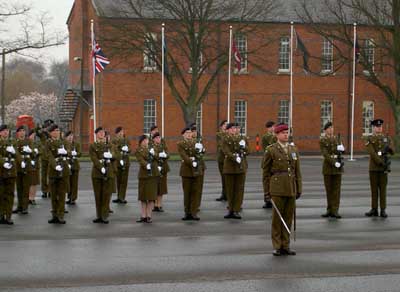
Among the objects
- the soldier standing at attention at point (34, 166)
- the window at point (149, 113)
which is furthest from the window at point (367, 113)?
the soldier standing at attention at point (34, 166)

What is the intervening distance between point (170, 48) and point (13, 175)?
30.7m

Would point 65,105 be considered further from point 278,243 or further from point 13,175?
point 278,243

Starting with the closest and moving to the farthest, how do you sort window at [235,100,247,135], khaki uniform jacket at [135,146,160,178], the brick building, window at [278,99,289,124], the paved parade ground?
the paved parade ground
khaki uniform jacket at [135,146,160,178]
the brick building
window at [235,100,247,135]
window at [278,99,289,124]

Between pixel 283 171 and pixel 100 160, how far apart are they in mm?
4894

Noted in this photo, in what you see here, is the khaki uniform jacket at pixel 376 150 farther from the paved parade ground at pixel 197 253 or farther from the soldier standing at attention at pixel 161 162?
the soldier standing at attention at pixel 161 162

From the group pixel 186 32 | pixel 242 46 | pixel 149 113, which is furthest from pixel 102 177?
pixel 242 46

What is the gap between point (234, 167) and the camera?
16.9 metres

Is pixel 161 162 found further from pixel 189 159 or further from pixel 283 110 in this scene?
pixel 283 110

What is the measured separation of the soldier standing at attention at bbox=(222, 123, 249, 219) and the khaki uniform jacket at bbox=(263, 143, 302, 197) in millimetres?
4255

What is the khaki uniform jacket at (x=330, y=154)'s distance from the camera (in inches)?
665

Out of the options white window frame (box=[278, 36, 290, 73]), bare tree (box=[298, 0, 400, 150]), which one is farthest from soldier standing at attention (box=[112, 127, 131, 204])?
white window frame (box=[278, 36, 290, 73])

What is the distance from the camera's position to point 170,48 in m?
45.8

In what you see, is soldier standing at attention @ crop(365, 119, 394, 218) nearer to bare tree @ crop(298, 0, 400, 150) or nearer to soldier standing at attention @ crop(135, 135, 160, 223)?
soldier standing at attention @ crop(135, 135, 160, 223)

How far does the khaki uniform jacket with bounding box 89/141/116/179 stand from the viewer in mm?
15914
